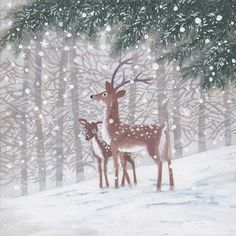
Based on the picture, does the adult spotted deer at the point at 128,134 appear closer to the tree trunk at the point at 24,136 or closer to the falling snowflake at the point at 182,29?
the falling snowflake at the point at 182,29

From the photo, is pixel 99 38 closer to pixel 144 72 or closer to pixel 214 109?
pixel 144 72

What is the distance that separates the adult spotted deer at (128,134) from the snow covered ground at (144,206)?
0.07 meters

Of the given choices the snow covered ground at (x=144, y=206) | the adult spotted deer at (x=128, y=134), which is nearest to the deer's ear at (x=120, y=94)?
the adult spotted deer at (x=128, y=134)

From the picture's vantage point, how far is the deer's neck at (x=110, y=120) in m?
2.59

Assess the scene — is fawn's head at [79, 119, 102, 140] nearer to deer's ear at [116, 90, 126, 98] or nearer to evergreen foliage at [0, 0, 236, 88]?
deer's ear at [116, 90, 126, 98]

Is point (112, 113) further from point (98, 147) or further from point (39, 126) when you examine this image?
point (39, 126)

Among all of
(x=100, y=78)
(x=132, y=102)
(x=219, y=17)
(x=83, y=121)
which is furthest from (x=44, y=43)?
(x=219, y=17)

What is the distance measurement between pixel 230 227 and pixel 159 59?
3.04 ft

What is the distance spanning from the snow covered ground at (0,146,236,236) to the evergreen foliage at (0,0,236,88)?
0.46 m

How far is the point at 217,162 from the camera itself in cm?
253

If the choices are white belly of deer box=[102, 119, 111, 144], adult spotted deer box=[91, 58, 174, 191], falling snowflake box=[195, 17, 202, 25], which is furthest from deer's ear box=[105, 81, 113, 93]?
falling snowflake box=[195, 17, 202, 25]

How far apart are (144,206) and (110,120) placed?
477 mm

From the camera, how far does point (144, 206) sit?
2469 mm

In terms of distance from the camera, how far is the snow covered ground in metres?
2.37
